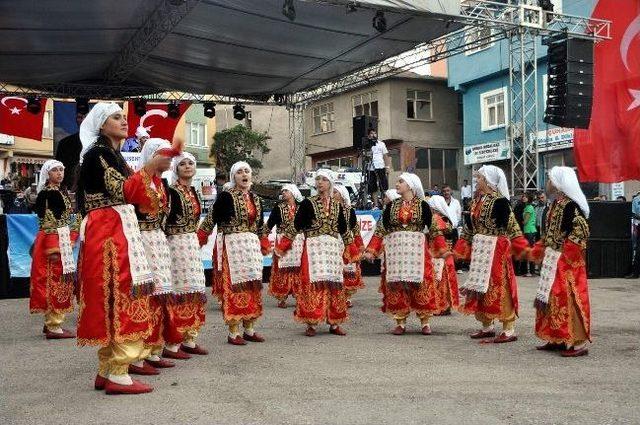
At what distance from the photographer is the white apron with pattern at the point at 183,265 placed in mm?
6270

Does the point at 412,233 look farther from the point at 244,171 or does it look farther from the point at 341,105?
the point at 341,105

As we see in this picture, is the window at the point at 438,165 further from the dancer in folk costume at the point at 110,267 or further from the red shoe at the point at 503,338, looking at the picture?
the dancer in folk costume at the point at 110,267

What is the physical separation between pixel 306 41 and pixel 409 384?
9.27 m

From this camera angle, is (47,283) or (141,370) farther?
(47,283)

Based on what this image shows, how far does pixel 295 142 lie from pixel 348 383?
14.1 m

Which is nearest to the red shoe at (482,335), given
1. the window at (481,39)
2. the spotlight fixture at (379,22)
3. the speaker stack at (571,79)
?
the spotlight fixture at (379,22)

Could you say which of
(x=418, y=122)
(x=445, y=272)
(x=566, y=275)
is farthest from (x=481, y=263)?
(x=418, y=122)

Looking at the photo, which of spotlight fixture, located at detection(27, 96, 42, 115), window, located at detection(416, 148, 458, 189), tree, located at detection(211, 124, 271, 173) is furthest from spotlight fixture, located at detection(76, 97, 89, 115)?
window, located at detection(416, 148, 458, 189)

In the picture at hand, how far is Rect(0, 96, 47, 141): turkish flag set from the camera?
15852 mm

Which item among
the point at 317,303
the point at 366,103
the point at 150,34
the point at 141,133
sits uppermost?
the point at 366,103

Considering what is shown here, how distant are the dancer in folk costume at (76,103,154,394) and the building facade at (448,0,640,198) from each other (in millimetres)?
20869

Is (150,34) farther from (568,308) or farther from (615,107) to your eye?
(615,107)

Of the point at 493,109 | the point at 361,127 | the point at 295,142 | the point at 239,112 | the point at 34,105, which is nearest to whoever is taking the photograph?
the point at 34,105

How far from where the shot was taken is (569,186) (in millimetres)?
6348
